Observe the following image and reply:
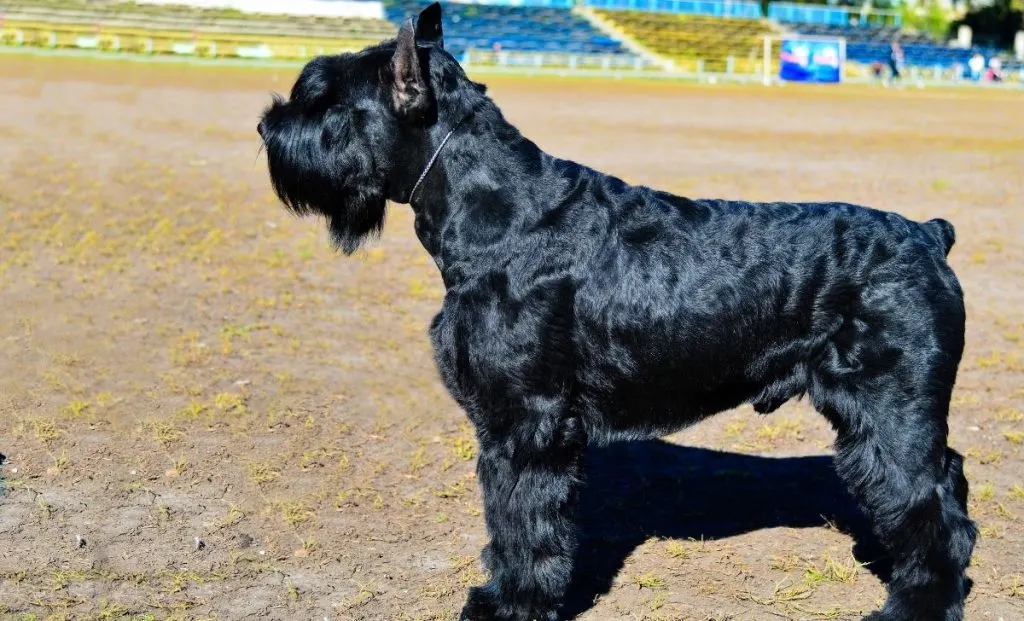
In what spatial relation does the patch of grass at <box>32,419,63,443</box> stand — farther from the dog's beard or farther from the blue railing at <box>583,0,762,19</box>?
the blue railing at <box>583,0,762,19</box>

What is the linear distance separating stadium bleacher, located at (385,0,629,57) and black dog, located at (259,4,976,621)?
192ft

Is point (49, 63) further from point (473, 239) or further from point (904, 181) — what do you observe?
point (473, 239)

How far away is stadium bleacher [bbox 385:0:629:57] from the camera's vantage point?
6606cm

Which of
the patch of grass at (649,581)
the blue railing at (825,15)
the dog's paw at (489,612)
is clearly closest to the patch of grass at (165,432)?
the dog's paw at (489,612)

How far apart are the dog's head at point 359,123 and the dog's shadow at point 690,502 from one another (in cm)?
221

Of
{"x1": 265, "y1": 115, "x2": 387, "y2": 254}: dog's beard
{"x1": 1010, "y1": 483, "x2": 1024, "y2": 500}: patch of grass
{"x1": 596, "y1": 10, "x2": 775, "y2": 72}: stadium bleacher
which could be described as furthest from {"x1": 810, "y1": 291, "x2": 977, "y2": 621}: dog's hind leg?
{"x1": 596, "y1": 10, "x2": 775, "y2": 72}: stadium bleacher

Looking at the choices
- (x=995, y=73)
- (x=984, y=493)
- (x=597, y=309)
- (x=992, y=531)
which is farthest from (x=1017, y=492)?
(x=995, y=73)

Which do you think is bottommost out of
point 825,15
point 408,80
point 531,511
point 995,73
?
point 995,73

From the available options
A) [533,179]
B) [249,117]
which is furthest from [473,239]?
[249,117]

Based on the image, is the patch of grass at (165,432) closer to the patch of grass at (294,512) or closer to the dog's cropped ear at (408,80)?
the patch of grass at (294,512)

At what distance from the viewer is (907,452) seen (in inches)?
177

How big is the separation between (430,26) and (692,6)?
281ft

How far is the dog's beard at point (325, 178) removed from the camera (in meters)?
4.55

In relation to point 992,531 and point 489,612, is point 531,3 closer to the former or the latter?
point 992,531
